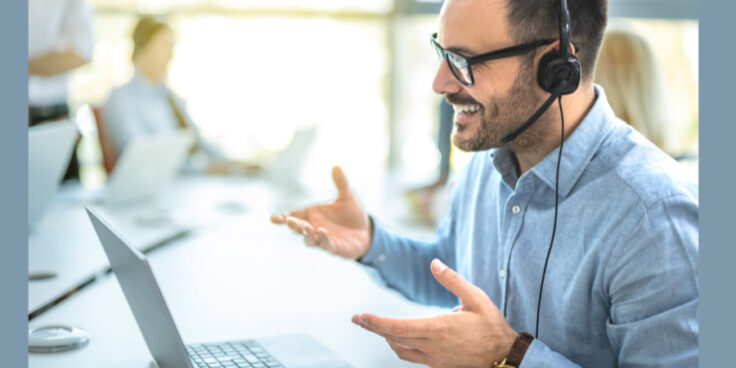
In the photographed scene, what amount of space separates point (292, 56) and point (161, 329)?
4.46 metres

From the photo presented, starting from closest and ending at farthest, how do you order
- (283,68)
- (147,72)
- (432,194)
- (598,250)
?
(598,250), (432,194), (147,72), (283,68)

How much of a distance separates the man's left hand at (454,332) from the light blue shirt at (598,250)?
5 cm

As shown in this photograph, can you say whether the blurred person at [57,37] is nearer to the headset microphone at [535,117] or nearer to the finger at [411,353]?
the headset microphone at [535,117]

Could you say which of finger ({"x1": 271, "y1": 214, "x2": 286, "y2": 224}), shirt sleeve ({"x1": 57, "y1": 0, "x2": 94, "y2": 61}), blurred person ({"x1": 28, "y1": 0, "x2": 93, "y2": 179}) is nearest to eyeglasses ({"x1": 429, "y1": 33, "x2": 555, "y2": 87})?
finger ({"x1": 271, "y1": 214, "x2": 286, "y2": 224})

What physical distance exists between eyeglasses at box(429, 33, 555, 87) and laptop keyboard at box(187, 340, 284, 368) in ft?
1.80

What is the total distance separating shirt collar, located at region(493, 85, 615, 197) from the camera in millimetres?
1105

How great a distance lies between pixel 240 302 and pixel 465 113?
0.63m

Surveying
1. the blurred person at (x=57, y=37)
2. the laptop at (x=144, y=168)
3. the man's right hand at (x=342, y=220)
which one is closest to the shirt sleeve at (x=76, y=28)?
the blurred person at (x=57, y=37)

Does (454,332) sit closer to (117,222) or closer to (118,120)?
(117,222)

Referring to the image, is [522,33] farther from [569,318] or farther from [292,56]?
[292,56]

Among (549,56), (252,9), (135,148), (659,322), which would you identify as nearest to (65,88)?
(135,148)

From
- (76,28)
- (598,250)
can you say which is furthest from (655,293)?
(76,28)

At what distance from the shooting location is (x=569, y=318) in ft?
3.47

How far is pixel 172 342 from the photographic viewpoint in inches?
35.6
